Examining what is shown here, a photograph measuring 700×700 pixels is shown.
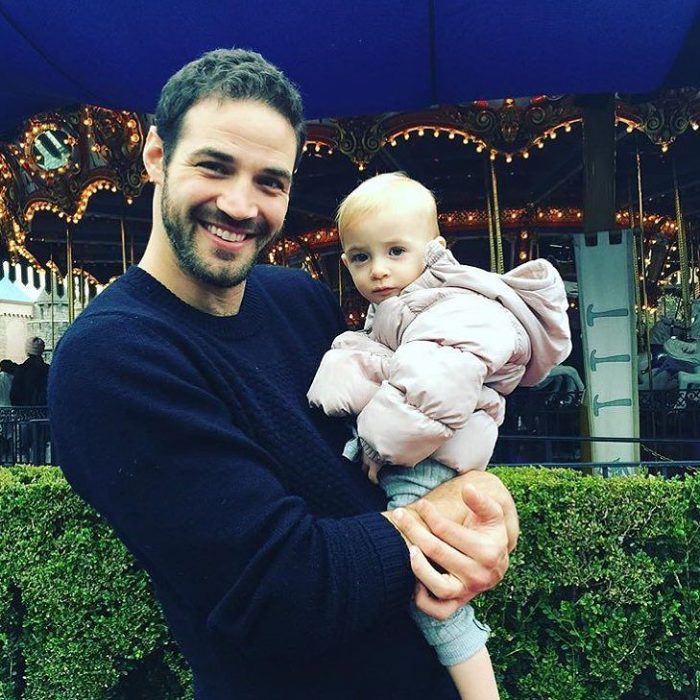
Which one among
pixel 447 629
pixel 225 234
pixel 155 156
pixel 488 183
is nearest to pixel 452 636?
pixel 447 629

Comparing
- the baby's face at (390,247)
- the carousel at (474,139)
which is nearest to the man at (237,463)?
the baby's face at (390,247)

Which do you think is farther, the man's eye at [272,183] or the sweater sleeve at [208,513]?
the man's eye at [272,183]

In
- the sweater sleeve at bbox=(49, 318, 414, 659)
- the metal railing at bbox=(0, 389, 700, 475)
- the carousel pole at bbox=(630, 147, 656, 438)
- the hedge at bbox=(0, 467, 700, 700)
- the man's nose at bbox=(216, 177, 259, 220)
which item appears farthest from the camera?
Answer: the carousel pole at bbox=(630, 147, 656, 438)

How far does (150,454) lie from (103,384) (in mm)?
148

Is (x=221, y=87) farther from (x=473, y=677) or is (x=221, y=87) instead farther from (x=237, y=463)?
(x=473, y=677)

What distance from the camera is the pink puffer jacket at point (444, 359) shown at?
1415mm

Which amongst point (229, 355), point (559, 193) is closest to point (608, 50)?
point (229, 355)

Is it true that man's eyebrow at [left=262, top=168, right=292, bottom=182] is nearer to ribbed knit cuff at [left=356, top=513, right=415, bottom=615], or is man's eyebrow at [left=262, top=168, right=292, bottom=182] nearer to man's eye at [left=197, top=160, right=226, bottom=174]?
man's eye at [left=197, top=160, right=226, bottom=174]

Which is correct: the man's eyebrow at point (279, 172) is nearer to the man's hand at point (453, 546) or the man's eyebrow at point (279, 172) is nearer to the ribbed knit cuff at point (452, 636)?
the man's hand at point (453, 546)

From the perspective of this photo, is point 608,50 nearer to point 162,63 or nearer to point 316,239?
point 162,63

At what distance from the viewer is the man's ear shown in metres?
1.43

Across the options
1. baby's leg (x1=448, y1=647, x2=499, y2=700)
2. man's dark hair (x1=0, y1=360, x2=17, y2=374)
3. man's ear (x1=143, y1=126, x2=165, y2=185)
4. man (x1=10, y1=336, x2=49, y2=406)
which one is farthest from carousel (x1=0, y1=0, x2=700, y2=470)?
man's ear (x1=143, y1=126, x2=165, y2=185)

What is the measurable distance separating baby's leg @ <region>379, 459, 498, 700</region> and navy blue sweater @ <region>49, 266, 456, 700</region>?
51mm

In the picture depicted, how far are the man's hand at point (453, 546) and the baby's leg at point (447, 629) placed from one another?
114 millimetres
